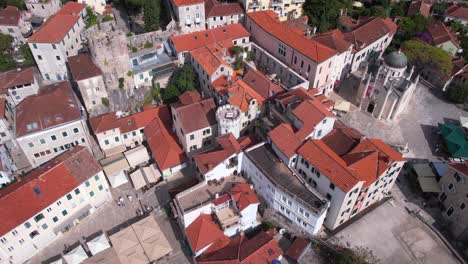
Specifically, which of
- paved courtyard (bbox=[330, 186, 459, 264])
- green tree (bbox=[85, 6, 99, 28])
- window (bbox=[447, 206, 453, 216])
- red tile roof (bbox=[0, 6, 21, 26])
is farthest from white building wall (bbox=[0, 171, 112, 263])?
window (bbox=[447, 206, 453, 216])

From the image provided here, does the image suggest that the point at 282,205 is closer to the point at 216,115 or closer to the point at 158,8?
the point at 216,115

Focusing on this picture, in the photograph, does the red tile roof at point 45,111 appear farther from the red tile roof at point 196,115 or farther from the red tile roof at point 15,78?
the red tile roof at point 196,115

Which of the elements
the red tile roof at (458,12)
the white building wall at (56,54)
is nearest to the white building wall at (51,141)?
the white building wall at (56,54)

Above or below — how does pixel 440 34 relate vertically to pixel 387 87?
below

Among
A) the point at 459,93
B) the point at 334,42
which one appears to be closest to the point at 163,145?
the point at 334,42

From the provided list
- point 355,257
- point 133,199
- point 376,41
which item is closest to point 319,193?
point 355,257

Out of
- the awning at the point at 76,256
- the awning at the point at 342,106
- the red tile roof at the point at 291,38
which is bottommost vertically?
the awning at the point at 76,256

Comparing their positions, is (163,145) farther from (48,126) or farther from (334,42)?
(334,42)
